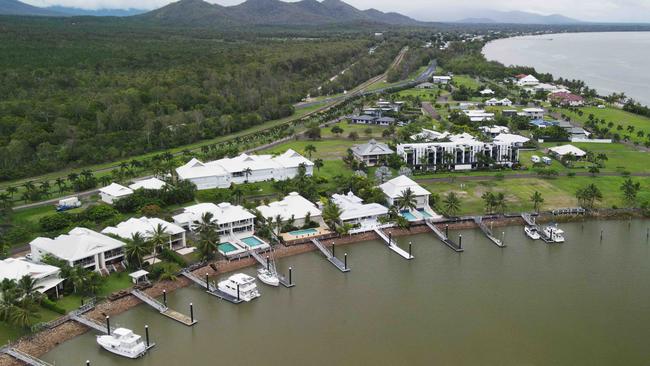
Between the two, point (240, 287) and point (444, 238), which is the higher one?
point (240, 287)

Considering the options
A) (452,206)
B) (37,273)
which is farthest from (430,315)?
(37,273)

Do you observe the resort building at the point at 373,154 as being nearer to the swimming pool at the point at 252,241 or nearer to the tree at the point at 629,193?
the tree at the point at 629,193

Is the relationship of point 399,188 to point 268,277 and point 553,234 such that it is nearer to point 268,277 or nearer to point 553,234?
point 553,234

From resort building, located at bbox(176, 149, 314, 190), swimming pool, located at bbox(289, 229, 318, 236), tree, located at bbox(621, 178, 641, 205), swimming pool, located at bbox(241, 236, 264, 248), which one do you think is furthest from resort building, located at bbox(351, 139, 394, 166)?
swimming pool, located at bbox(241, 236, 264, 248)

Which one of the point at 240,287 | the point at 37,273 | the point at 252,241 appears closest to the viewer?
the point at 37,273

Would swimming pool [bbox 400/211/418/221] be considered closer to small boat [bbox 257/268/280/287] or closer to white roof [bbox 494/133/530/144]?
small boat [bbox 257/268/280/287]

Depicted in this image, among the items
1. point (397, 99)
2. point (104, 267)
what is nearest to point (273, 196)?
point (104, 267)

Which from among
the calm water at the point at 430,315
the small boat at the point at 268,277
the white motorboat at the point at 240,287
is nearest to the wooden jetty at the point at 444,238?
the calm water at the point at 430,315
